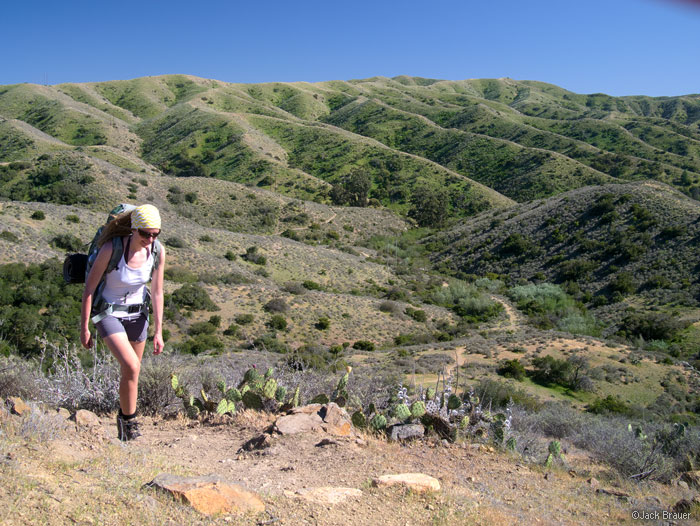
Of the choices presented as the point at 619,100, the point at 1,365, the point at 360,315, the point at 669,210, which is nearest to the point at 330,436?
the point at 1,365

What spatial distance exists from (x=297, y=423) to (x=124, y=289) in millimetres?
2144

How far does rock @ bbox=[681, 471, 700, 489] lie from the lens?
5.01 meters

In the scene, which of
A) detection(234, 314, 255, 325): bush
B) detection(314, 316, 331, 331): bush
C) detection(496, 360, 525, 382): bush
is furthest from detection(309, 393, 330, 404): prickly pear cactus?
detection(314, 316, 331, 331): bush

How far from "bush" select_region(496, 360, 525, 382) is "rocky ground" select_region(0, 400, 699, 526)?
10877 mm

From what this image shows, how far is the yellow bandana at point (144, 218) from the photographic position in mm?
3375

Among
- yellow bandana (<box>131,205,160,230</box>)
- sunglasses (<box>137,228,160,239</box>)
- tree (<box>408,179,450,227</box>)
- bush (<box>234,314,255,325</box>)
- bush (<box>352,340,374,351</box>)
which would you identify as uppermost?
tree (<box>408,179,450,227</box>)

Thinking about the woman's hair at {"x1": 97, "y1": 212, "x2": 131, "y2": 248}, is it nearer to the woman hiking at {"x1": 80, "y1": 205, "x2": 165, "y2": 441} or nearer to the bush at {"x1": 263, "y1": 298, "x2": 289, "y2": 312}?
the woman hiking at {"x1": 80, "y1": 205, "x2": 165, "y2": 441}

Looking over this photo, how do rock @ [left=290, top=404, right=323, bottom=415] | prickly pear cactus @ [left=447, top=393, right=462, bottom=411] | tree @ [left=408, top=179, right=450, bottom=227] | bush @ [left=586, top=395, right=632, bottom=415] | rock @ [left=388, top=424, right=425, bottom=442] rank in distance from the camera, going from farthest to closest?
tree @ [left=408, top=179, right=450, bottom=227]
bush @ [left=586, top=395, right=632, bottom=415]
prickly pear cactus @ [left=447, top=393, right=462, bottom=411]
rock @ [left=290, top=404, right=323, bottom=415]
rock @ [left=388, top=424, right=425, bottom=442]

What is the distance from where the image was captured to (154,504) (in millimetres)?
2740

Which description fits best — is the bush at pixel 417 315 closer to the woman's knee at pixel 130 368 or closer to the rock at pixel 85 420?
the rock at pixel 85 420

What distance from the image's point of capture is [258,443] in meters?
4.21

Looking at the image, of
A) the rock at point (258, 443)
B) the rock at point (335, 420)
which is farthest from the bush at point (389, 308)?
the rock at point (258, 443)

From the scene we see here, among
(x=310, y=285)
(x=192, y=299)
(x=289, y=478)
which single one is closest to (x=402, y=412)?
(x=289, y=478)

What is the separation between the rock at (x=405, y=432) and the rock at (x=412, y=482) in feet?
3.64
